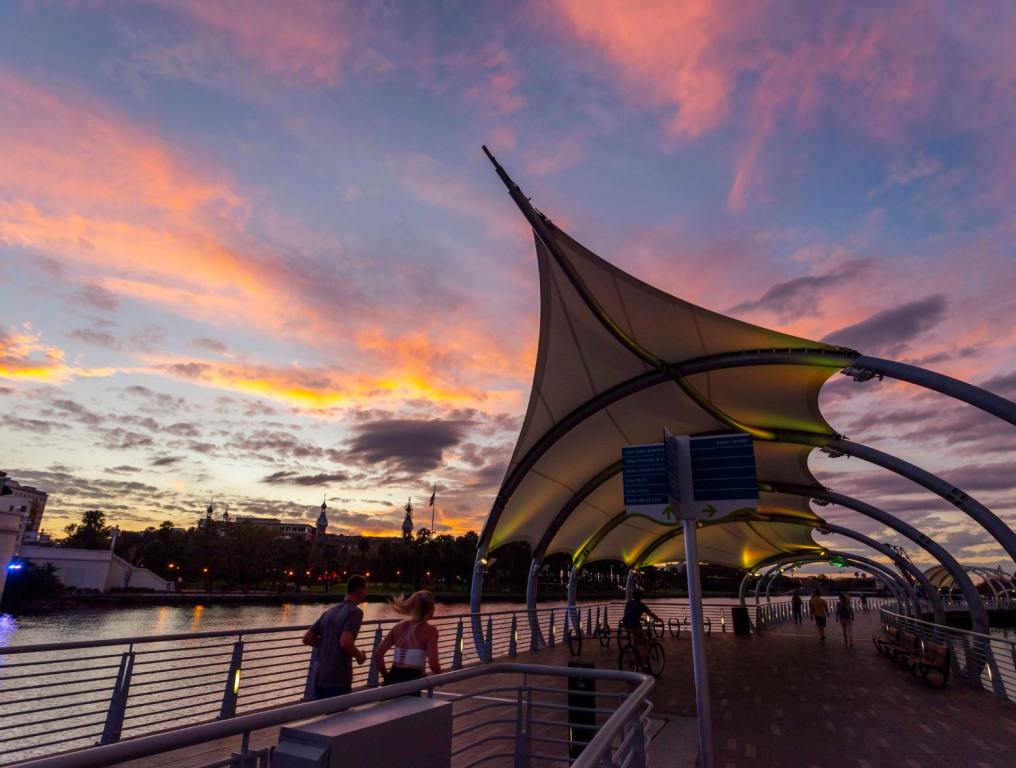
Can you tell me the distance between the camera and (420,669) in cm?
485

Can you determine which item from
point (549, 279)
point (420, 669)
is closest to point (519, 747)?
point (420, 669)

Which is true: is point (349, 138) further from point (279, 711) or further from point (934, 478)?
point (934, 478)

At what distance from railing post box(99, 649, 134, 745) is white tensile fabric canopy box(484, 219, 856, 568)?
28.3 feet

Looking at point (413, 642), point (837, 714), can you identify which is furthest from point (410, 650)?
point (837, 714)

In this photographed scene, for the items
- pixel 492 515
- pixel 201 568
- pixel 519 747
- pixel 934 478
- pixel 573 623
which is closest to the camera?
pixel 519 747

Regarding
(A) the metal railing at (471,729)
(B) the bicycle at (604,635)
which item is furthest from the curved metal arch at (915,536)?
(A) the metal railing at (471,729)

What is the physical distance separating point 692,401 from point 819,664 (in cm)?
740

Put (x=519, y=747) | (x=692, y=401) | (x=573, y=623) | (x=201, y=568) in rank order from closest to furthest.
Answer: (x=519, y=747)
(x=692, y=401)
(x=573, y=623)
(x=201, y=568)

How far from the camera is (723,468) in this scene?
5.97 meters

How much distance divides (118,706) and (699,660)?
5935 mm

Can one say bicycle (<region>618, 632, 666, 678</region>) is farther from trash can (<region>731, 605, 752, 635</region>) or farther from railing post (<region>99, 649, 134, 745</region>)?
trash can (<region>731, 605, 752, 635</region>)

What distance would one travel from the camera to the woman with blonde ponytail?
484 centimetres

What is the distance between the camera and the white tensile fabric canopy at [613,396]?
11.8m

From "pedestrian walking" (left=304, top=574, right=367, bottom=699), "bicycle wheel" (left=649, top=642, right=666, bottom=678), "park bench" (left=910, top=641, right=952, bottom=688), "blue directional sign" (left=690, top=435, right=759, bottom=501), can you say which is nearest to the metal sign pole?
"blue directional sign" (left=690, top=435, right=759, bottom=501)
